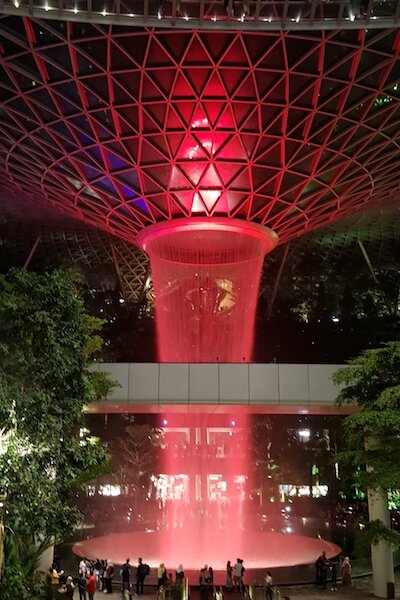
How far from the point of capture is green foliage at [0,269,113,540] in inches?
519

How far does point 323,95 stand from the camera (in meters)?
22.5

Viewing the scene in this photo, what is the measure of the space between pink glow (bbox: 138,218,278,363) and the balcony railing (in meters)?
13.2

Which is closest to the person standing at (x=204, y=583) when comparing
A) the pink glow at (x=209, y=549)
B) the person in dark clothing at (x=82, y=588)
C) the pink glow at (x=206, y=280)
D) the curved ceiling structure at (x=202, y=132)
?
the person in dark clothing at (x=82, y=588)

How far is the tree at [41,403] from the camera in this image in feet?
43.1

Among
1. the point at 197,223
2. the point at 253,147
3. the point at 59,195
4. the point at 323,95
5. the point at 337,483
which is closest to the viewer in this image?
the point at 323,95

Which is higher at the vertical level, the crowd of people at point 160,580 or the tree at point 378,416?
the tree at point 378,416

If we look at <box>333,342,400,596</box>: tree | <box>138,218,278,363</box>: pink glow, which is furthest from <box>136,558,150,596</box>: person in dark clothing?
<box>138,218,278,363</box>: pink glow

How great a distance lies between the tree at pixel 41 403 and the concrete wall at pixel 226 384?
254 inches

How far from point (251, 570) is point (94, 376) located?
845 cm

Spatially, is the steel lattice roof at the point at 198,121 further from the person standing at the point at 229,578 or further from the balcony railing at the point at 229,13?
the person standing at the point at 229,578

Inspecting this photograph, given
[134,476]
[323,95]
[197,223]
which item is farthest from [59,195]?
[134,476]

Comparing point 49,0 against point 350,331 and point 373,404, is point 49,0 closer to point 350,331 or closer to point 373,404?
point 373,404

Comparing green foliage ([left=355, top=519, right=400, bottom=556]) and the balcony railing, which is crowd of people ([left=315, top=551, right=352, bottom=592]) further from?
the balcony railing

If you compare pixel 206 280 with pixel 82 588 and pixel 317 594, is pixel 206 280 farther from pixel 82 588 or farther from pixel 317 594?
pixel 82 588
